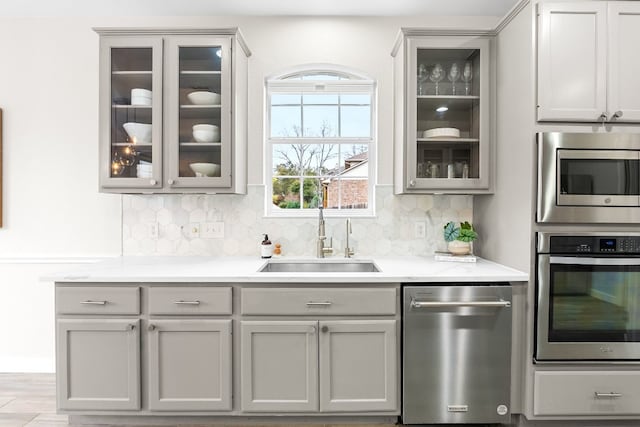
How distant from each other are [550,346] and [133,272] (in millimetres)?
2345

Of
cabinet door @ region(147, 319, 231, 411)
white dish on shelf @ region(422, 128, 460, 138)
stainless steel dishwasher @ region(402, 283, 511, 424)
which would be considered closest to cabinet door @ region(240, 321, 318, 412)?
cabinet door @ region(147, 319, 231, 411)

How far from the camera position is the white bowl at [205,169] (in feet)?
8.21

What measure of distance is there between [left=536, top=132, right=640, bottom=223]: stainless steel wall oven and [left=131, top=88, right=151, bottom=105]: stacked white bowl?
2.37 meters

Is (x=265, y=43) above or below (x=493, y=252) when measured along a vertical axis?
above

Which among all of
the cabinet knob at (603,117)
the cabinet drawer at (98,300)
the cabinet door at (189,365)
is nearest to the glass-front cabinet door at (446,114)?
the cabinet knob at (603,117)

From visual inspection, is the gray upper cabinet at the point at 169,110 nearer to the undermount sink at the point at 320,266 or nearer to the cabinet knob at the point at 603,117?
the undermount sink at the point at 320,266

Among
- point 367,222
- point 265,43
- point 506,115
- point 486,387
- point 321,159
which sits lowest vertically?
point 486,387

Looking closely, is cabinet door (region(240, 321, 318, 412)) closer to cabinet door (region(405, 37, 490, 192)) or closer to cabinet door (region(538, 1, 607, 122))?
cabinet door (region(405, 37, 490, 192))

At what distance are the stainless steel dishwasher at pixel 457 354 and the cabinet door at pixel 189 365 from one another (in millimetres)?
1006

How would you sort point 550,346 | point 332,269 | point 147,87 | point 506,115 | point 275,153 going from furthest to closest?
point 275,153, point 332,269, point 147,87, point 506,115, point 550,346

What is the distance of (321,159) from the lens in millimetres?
2996

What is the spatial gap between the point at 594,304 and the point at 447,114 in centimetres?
142

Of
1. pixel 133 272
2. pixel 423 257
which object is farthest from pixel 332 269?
pixel 133 272

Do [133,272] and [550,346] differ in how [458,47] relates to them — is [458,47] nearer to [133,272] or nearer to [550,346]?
[550,346]
